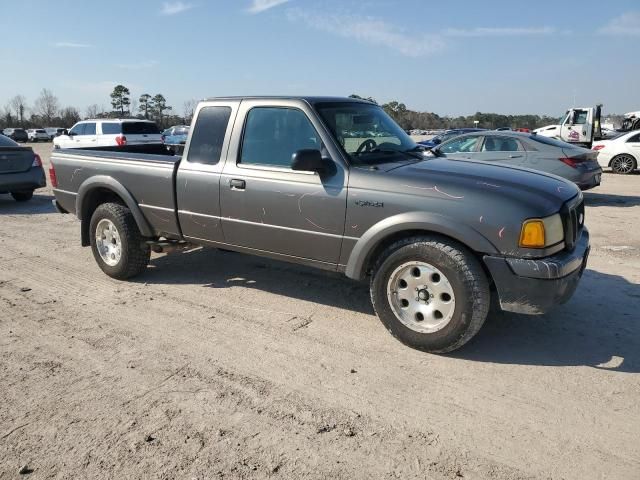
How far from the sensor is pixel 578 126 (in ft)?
75.3

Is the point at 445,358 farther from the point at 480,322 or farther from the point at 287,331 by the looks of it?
the point at 287,331

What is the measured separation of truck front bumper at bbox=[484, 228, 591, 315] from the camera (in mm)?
3482

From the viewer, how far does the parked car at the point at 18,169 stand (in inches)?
415

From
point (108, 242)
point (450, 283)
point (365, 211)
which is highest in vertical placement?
point (365, 211)

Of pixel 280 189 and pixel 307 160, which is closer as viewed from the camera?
pixel 307 160

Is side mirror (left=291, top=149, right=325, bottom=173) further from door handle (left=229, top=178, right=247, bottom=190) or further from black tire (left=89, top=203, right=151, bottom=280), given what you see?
black tire (left=89, top=203, right=151, bottom=280)

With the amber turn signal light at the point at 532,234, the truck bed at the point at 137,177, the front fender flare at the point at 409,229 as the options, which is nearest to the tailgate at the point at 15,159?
the truck bed at the point at 137,177

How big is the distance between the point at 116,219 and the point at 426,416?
3.92m

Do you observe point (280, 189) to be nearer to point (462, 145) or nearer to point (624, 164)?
point (462, 145)

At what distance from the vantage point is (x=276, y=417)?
3.07 metres

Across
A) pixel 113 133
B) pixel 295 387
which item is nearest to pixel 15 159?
pixel 295 387

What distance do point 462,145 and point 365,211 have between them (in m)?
8.32

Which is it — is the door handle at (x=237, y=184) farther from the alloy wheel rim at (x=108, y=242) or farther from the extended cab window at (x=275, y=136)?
the alloy wheel rim at (x=108, y=242)

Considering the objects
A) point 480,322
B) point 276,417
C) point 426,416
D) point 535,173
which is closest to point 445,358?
point 480,322
